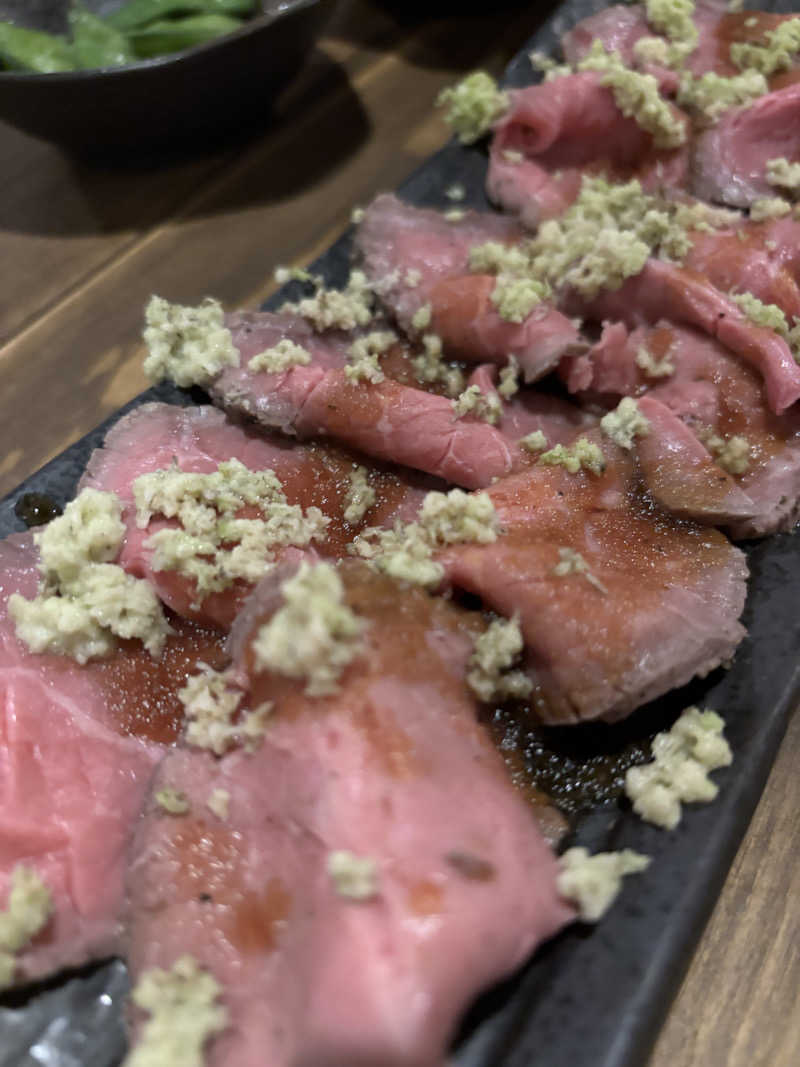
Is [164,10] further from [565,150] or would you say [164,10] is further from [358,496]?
[358,496]

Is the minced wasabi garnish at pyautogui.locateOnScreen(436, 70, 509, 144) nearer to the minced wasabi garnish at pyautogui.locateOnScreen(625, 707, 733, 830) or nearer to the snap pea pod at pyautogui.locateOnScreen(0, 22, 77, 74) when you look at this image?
the snap pea pod at pyautogui.locateOnScreen(0, 22, 77, 74)

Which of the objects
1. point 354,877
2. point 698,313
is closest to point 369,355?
point 698,313

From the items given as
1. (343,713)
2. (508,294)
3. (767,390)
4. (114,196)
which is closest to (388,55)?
(114,196)

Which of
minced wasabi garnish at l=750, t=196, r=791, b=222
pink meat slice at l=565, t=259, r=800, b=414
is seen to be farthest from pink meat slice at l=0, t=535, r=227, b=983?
minced wasabi garnish at l=750, t=196, r=791, b=222

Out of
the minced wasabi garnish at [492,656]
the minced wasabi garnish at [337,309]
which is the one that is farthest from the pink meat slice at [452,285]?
the minced wasabi garnish at [492,656]

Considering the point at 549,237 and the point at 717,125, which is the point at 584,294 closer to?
the point at 549,237

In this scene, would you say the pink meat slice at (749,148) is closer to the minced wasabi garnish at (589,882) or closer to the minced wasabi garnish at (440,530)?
the minced wasabi garnish at (440,530)
